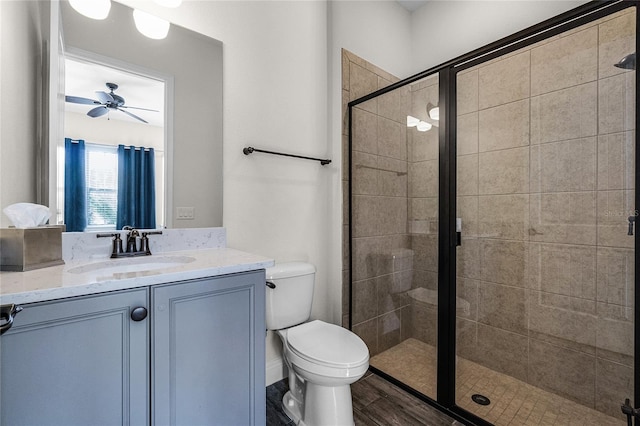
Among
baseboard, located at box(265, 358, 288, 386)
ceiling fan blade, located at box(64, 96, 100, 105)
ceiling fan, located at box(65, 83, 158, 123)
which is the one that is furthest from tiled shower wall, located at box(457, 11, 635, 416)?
ceiling fan blade, located at box(64, 96, 100, 105)

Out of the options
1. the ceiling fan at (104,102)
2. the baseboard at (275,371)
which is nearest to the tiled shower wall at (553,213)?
the baseboard at (275,371)

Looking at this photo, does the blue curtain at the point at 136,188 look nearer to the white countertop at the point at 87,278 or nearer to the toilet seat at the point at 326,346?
the white countertop at the point at 87,278

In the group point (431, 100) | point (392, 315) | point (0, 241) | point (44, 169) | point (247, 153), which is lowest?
point (392, 315)

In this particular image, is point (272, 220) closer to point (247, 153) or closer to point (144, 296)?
point (247, 153)

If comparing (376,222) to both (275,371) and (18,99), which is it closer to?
(275,371)

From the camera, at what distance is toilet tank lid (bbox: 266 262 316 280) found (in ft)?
5.28

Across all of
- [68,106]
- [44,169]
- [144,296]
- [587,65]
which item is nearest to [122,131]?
[68,106]

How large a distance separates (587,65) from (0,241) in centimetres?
257

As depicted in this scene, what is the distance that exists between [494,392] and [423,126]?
5.43ft

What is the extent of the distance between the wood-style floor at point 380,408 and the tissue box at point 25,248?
1.25 metres

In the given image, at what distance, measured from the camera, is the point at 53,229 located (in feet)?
3.38

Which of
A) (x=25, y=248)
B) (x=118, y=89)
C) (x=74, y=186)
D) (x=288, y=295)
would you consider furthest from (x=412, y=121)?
(x=25, y=248)

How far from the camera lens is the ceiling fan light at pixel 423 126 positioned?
6.11 feet

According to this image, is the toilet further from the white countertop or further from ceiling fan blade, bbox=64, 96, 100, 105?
ceiling fan blade, bbox=64, 96, 100, 105
